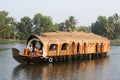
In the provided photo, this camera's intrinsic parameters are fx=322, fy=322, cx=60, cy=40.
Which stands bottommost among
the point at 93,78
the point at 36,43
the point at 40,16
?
the point at 93,78

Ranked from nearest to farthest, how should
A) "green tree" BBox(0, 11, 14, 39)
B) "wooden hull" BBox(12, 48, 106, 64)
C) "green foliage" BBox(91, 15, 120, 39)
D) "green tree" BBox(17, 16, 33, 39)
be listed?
"wooden hull" BBox(12, 48, 106, 64)
"green tree" BBox(0, 11, 14, 39)
"green tree" BBox(17, 16, 33, 39)
"green foliage" BBox(91, 15, 120, 39)

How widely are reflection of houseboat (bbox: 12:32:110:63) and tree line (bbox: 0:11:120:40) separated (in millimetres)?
58801

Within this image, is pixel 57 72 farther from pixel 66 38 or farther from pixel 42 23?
pixel 42 23

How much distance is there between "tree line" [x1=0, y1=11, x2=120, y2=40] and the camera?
9288cm

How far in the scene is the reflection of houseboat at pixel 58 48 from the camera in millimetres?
28344

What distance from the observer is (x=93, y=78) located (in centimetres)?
2225

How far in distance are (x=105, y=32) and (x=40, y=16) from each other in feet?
69.2

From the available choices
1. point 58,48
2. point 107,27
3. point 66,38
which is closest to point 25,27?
point 107,27

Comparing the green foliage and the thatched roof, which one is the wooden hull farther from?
the green foliage

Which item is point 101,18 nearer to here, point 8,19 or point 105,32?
point 105,32

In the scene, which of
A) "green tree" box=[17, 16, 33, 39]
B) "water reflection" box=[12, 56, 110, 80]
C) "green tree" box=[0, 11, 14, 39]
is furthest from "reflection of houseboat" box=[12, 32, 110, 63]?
"green tree" box=[17, 16, 33, 39]

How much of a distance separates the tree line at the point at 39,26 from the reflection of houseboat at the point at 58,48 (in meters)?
58.8

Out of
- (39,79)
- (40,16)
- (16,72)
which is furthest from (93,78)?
(40,16)

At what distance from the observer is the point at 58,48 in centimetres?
2988
